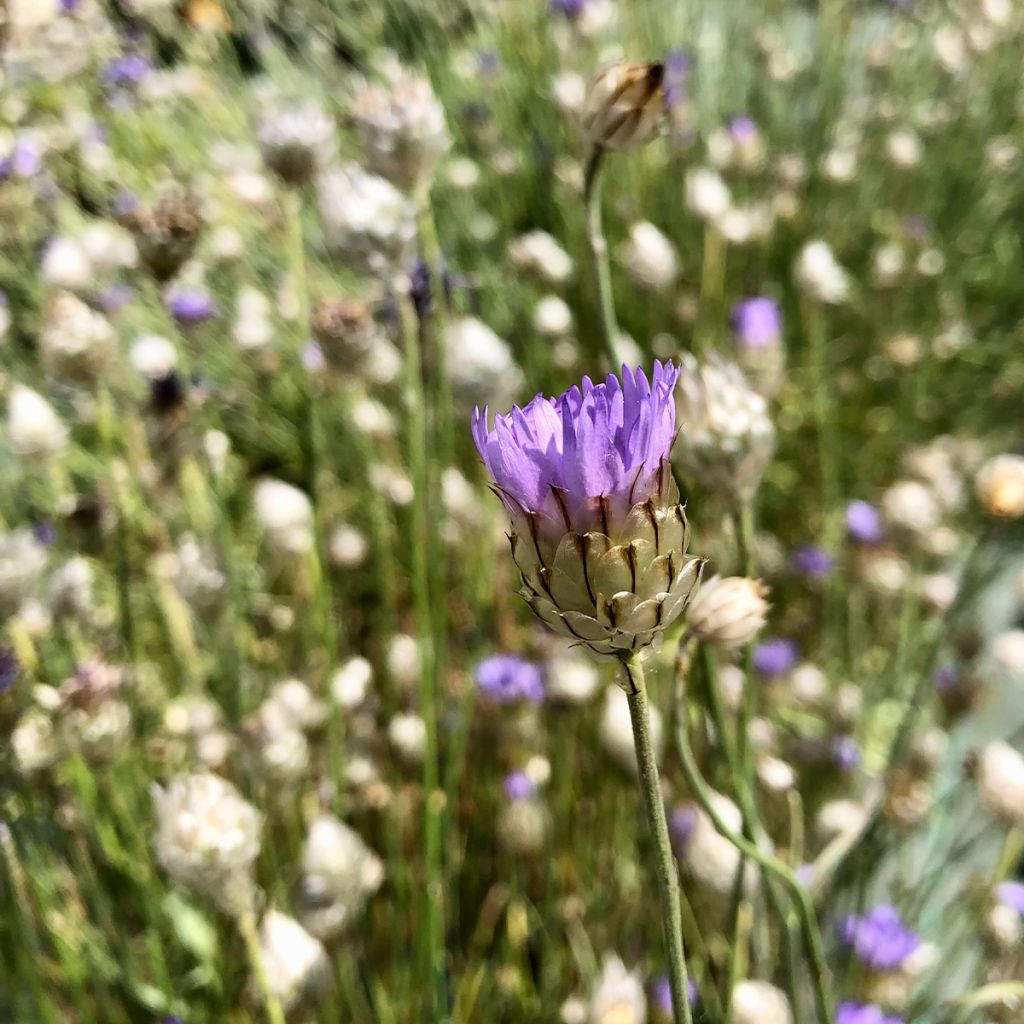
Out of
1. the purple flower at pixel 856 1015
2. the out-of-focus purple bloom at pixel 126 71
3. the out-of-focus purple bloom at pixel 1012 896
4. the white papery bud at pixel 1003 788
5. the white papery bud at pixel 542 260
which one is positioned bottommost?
the purple flower at pixel 856 1015

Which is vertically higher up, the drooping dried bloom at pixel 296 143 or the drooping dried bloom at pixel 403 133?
the drooping dried bloom at pixel 296 143

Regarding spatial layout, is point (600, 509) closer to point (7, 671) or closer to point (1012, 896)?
point (7, 671)

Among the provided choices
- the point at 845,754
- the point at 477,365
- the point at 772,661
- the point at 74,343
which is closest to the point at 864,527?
the point at 772,661

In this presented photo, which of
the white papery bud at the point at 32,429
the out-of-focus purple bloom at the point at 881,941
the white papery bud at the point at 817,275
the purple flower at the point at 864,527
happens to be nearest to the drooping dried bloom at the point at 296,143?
the white papery bud at the point at 32,429

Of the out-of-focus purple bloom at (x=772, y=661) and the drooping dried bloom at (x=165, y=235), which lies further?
the out-of-focus purple bloom at (x=772, y=661)

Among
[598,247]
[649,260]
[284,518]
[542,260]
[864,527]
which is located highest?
[542,260]

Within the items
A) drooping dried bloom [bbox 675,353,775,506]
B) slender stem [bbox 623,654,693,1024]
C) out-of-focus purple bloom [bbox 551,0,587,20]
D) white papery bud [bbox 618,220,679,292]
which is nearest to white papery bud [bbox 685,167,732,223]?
white papery bud [bbox 618,220,679,292]

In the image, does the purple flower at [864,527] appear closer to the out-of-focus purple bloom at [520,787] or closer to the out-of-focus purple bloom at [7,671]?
the out-of-focus purple bloom at [520,787]
